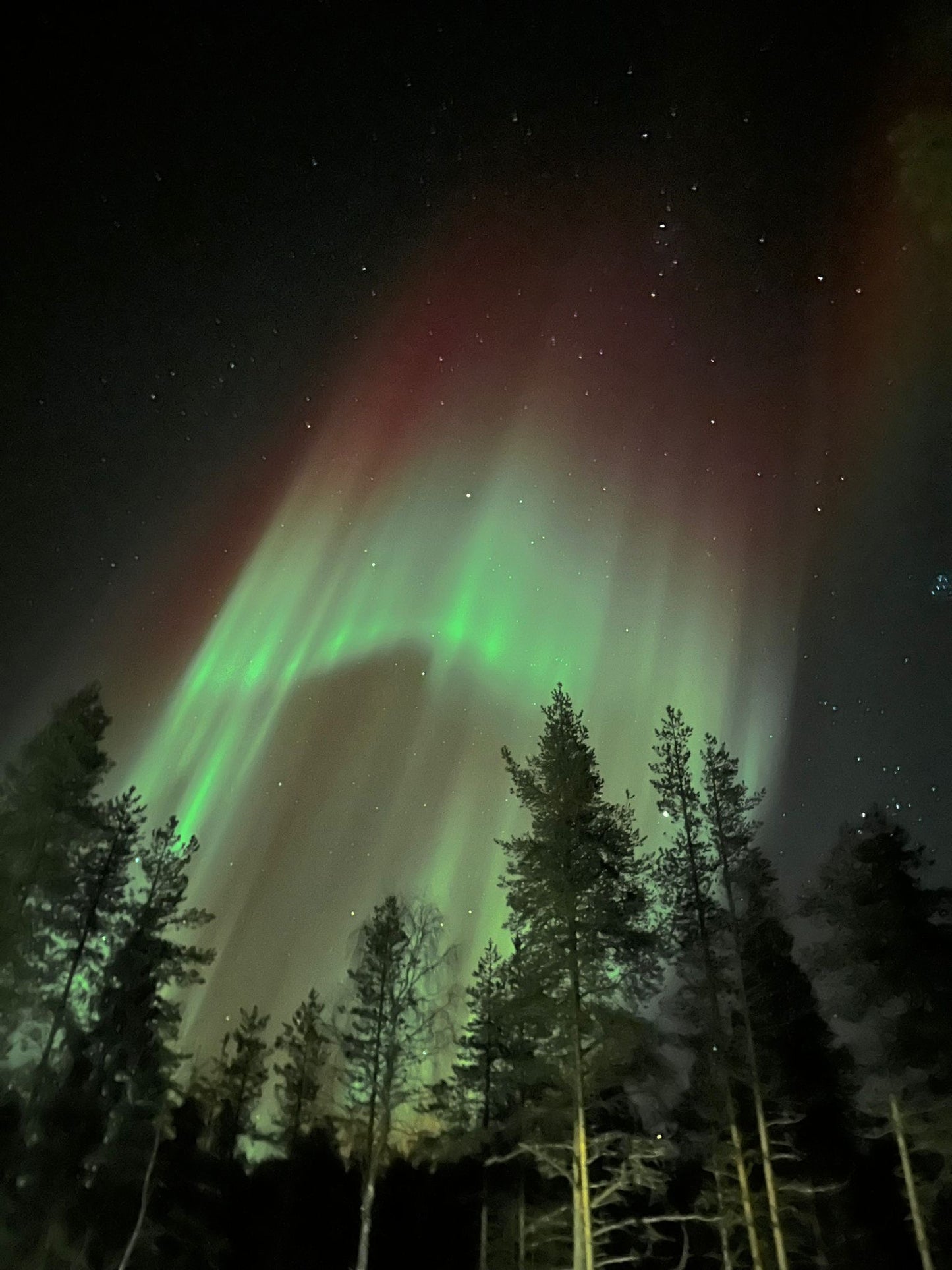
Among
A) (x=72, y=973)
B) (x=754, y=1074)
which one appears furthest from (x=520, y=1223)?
(x=72, y=973)

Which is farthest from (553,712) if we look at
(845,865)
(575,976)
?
(845,865)

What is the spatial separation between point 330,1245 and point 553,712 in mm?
27075

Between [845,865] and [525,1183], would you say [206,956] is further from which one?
[845,865]

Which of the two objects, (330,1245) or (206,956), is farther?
(330,1245)

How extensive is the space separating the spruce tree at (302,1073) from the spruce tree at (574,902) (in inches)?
788

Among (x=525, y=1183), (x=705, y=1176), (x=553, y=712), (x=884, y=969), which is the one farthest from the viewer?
(x=705, y=1176)

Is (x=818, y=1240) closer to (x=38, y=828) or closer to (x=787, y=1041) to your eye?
(x=787, y=1041)

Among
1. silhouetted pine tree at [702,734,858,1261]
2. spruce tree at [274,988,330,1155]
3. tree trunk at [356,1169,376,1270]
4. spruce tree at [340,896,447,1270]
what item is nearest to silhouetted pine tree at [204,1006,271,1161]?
spruce tree at [274,988,330,1155]

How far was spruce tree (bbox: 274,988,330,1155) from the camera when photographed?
105 feet

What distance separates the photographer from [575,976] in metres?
14.6

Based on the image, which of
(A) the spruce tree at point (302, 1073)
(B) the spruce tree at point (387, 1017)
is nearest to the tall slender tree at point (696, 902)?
(B) the spruce tree at point (387, 1017)

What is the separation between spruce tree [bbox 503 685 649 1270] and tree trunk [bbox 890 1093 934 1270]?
8.76 metres

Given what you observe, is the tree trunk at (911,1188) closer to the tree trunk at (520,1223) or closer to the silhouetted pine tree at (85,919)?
the tree trunk at (520,1223)

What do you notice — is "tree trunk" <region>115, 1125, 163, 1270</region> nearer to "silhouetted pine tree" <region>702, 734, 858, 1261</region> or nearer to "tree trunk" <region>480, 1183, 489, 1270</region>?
"tree trunk" <region>480, 1183, 489, 1270</region>
